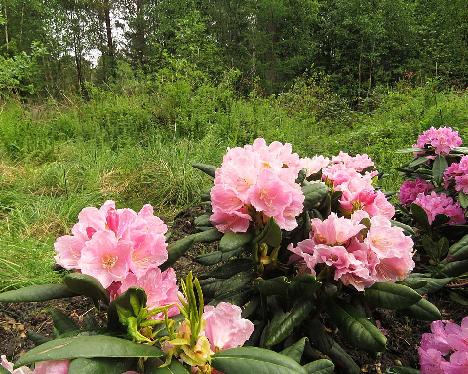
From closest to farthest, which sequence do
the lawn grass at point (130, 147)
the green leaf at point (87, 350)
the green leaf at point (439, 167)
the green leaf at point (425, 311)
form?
the green leaf at point (87, 350), the green leaf at point (425, 311), the green leaf at point (439, 167), the lawn grass at point (130, 147)

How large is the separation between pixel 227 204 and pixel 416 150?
4.58ft

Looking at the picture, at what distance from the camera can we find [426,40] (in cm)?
1767

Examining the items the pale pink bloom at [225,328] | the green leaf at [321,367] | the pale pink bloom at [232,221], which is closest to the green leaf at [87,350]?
the pale pink bloom at [225,328]

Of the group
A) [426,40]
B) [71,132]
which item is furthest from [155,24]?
[71,132]

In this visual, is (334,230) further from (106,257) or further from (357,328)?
(106,257)

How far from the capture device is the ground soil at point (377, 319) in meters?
1.61

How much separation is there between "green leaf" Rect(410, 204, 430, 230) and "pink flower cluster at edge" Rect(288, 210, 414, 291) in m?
0.71

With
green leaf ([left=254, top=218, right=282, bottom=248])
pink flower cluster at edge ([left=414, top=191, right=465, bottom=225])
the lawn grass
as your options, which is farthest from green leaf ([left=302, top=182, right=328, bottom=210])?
the lawn grass

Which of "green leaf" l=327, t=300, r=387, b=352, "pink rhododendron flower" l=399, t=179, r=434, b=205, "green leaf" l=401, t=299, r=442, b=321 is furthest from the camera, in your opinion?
"pink rhododendron flower" l=399, t=179, r=434, b=205

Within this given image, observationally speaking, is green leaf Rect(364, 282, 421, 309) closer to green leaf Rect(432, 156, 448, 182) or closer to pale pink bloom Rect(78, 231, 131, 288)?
pale pink bloom Rect(78, 231, 131, 288)

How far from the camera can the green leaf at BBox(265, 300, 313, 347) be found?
1006 mm

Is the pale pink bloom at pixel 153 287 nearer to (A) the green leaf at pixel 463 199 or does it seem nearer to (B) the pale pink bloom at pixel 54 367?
(B) the pale pink bloom at pixel 54 367

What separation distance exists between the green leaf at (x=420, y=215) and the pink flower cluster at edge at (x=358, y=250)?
71 centimetres

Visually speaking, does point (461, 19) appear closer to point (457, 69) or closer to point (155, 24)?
point (457, 69)
